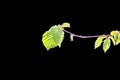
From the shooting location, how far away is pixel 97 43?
0.85 m

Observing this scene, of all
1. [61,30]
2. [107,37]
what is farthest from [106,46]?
[61,30]

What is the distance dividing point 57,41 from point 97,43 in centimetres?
21

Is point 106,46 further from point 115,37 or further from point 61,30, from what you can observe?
point 61,30

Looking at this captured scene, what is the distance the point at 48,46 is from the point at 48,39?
0.03 meters

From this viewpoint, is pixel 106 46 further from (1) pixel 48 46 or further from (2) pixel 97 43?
(1) pixel 48 46

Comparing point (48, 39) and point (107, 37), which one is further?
point (107, 37)

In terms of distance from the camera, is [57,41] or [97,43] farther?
[97,43]

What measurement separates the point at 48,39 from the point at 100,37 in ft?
0.80

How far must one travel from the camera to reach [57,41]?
2.32ft

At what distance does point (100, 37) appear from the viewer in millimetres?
844

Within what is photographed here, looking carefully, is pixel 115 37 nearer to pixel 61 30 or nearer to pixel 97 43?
pixel 97 43

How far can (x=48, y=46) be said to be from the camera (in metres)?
0.71

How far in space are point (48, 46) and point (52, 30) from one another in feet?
0.21

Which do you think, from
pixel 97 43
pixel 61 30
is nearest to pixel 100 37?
pixel 97 43
